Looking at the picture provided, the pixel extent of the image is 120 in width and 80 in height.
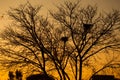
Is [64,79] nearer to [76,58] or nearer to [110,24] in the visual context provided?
[76,58]

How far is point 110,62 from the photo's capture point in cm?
2409

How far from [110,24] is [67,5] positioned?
11.1 feet

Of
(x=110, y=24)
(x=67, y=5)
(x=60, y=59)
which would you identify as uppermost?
(x=67, y=5)

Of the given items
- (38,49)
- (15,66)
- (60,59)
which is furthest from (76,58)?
(15,66)

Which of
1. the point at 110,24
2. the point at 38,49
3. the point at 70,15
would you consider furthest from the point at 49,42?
the point at 110,24

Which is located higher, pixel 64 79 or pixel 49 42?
pixel 49 42

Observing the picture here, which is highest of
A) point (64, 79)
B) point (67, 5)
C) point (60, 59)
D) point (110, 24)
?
point (67, 5)

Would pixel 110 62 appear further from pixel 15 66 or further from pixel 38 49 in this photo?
pixel 15 66

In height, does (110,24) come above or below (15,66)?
above

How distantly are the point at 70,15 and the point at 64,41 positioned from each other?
1.96 m

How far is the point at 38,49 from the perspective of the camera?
22.9 metres

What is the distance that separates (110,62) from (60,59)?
3.80m

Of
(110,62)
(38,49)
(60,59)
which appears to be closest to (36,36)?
(38,49)

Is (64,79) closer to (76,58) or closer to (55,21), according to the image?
(76,58)
